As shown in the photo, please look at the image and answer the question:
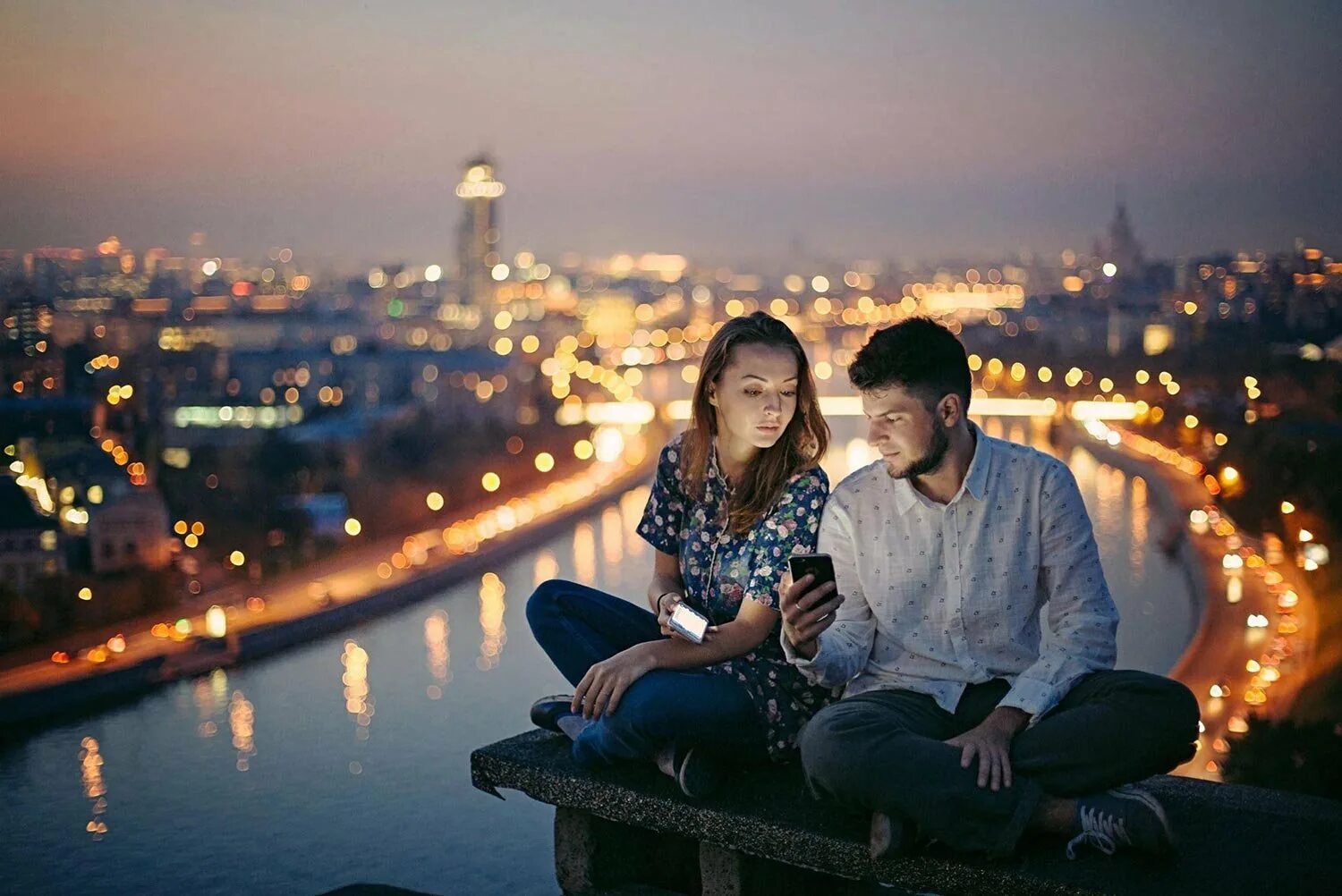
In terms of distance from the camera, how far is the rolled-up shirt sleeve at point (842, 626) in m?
1.02

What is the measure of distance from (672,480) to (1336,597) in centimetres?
455

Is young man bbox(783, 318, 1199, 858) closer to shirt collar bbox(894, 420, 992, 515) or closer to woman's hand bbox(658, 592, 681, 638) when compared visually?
shirt collar bbox(894, 420, 992, 515)

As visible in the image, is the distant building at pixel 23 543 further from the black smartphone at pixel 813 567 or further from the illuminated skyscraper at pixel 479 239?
Result: the illuminated skyscraper at pixel 479 239

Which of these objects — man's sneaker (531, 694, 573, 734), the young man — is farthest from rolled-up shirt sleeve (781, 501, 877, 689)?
man's sneaker (531, 694, 573, 734)

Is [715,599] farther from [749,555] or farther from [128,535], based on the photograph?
[128,535]

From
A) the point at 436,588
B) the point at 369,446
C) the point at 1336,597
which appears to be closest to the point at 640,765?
the point at 1336,597

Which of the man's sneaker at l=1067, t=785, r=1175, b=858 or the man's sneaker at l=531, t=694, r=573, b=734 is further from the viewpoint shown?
the man's sneaker at l=531, t=694, r=573, b=734

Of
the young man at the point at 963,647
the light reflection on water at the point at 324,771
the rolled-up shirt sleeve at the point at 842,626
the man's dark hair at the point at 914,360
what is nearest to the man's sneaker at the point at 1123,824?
the young man at the point at 963,647

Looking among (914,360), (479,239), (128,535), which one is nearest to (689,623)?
(914,360)

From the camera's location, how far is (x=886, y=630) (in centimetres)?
106

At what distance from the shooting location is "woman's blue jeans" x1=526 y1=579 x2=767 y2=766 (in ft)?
3.42

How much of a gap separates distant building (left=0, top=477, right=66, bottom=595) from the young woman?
450 cm

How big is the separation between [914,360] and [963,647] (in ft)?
0.70

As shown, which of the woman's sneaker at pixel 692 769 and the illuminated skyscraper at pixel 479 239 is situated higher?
the illuminated skyscraper at pixel 479 239
